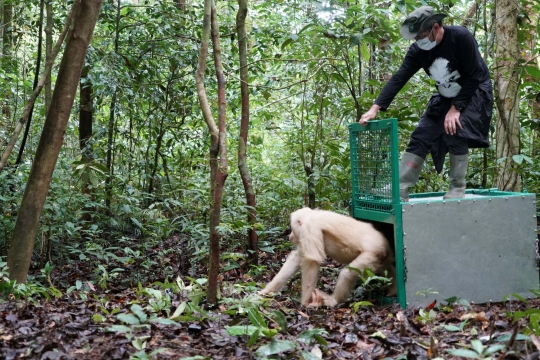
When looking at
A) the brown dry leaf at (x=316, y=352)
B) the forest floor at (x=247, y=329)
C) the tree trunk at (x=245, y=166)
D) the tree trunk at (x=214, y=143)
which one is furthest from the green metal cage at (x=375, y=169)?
the brown dry leaf at (x=316, y=352)

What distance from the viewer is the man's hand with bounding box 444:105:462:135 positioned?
4.60 metres

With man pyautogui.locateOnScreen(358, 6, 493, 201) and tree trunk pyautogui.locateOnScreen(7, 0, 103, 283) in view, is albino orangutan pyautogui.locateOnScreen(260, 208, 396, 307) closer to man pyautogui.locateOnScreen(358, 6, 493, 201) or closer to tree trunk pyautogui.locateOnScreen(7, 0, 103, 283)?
man pyautogui.locateOnScreen(358, 6, 493, 201)

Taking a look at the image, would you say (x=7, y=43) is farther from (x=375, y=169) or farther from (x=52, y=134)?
(x=375, y=169)

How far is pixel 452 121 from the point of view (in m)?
4.61

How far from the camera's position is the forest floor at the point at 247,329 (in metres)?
2.86

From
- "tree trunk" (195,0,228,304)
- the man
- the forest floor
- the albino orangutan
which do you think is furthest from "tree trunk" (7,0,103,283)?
the man

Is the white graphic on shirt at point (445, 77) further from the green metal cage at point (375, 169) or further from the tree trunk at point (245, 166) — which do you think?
the tree trunk at point (245, 166)

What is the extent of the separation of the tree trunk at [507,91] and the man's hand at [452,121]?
2.05 metres

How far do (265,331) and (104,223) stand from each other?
4.44m

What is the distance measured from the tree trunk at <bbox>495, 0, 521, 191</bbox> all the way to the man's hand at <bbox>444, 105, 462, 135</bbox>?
6.72ft

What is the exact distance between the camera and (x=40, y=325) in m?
3.31

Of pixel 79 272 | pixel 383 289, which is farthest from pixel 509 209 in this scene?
pixel 79 272

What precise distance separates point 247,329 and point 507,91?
4.87 m

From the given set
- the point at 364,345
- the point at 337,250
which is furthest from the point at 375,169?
the point at 364,345
